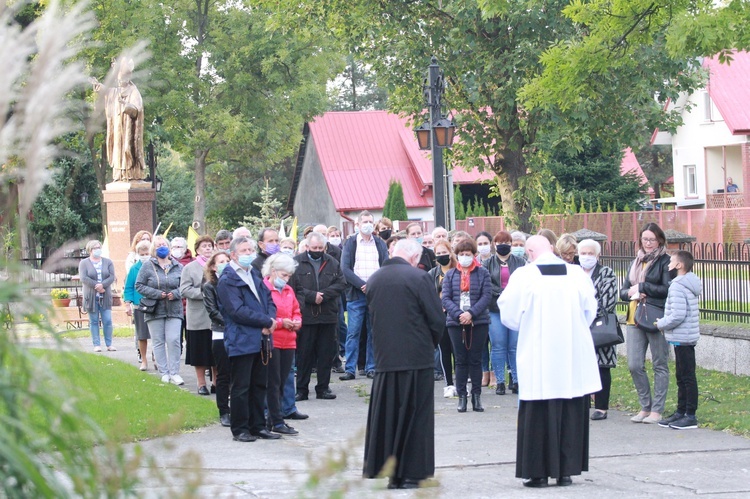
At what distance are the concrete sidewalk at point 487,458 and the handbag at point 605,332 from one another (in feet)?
2.73

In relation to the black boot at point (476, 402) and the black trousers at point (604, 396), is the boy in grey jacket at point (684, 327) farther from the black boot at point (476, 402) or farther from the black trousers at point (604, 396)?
the black boot at point (476, 402)

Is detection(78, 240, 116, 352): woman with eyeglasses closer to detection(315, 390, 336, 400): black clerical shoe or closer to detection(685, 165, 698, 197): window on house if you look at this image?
detection(315, 390, 336, 400): black clerical shoe

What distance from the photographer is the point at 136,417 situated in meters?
10.9

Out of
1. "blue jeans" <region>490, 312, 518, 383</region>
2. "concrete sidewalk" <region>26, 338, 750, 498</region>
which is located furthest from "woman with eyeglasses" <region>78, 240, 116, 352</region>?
"blue jeans" <region>490, 312, 518, 383</region>

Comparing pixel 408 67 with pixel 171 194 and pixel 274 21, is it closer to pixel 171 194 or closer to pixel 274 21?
pixel 274 21

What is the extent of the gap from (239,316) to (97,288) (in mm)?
7908

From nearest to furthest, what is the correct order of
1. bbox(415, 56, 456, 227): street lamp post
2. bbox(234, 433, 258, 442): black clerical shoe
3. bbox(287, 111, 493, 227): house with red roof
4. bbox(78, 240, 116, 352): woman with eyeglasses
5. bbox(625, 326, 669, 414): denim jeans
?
Answer: 1. bbox(234, 433, 258, 442): black clerical shoe
2. bbox(625, 326, 669, 414): denim jeans
3. bbox(415, 56, 456, 227): street lamp post
4. bbox(78, 240, 116, 352): woman with eyeglasses
5. bbox(287, 111, 493, 227): house with red roof

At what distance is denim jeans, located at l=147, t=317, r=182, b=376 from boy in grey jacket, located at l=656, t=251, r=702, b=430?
6065 mm

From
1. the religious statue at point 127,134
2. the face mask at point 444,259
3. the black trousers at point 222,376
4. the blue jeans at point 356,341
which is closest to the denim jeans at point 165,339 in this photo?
the blue jeans at point 356,341

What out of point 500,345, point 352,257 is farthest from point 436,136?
point 500,345

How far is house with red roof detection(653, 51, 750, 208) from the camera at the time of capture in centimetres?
4512

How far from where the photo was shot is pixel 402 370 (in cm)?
862

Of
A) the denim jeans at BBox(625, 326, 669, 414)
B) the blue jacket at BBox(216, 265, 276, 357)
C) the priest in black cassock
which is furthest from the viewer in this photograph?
the denim jeans at BBox(625, 326, 669, 414)

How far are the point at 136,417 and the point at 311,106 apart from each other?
1370 inches
